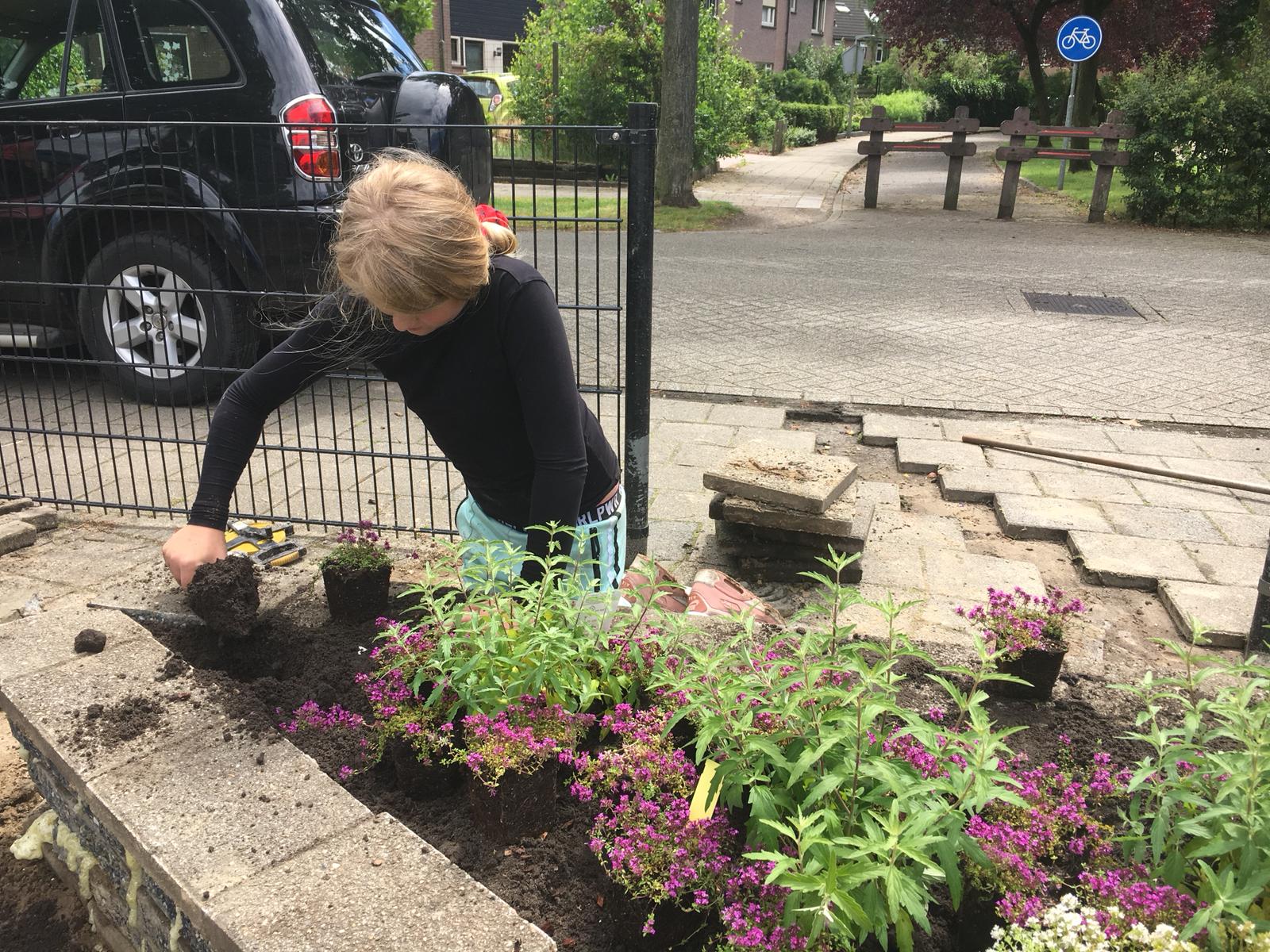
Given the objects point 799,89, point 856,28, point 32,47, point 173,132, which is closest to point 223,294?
point 173,132

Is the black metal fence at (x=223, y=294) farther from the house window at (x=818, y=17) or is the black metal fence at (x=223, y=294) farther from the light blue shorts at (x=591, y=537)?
the house window at (x=818, y=17)

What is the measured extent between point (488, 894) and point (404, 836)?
22cm

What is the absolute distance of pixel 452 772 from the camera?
6.84 ft

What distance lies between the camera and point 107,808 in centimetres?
189

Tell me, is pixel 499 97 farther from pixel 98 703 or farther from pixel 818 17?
pixel 818 17

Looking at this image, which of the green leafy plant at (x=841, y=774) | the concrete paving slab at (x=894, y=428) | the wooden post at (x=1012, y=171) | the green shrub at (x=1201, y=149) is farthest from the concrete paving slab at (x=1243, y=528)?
the wooden post at (x=1012, y=171)

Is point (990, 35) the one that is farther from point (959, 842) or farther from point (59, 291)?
point (959, 842)

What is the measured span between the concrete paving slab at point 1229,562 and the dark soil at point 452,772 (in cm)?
172

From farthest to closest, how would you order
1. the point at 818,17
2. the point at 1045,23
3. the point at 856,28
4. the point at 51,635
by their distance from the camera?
the point at 856,28
the point at 818,17
the point at 1045,23
the point at 51,635

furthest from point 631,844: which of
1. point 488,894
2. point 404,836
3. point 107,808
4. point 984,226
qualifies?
point 984,226

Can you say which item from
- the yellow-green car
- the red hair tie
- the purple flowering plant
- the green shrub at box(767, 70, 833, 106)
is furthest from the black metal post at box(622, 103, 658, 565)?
the green shrub at box(767, 70, 833, 106)

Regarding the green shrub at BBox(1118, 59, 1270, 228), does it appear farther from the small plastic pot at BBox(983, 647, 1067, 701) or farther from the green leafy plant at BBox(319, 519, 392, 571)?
the green leafy plant at BBox(319, 519, 392, 571)

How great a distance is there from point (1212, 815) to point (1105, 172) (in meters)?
14.2

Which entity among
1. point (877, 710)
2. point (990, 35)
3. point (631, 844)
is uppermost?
point (990, 35)
